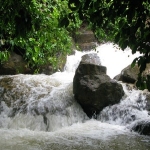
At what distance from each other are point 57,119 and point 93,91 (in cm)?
118

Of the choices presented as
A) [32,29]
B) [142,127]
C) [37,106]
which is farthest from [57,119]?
[32,29]

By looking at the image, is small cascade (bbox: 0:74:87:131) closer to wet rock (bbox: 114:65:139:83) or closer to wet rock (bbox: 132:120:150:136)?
wet rock (bbox: 132:120:150:136)

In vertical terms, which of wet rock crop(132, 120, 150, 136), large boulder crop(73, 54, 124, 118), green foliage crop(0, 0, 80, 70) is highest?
green foliage crop(0, 0, 80, 70)

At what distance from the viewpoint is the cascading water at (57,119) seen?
4.89 meters

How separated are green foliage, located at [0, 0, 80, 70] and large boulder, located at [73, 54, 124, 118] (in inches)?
46.7

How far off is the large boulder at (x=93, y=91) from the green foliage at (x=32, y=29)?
3.89 ft

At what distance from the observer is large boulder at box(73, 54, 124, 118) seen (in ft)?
21.6

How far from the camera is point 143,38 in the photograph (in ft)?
6.40

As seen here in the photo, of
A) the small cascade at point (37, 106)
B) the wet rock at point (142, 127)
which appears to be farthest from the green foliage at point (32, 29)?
the wet rock at point (142, 127)

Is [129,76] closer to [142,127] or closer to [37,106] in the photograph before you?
[142,127]

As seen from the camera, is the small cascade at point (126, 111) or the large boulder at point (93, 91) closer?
the small cascade at point (126, 111)

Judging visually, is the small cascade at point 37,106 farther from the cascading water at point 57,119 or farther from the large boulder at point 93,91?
the large boulder at point 93,91

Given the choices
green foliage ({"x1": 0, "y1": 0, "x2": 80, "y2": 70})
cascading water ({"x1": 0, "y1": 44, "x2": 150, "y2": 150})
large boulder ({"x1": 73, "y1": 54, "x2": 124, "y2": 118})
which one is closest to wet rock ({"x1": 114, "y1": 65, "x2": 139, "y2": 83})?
cascading water ({"x1": 0, "y1": 44, "x2": 150, "y2": 150})

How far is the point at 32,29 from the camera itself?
2.79 metres
